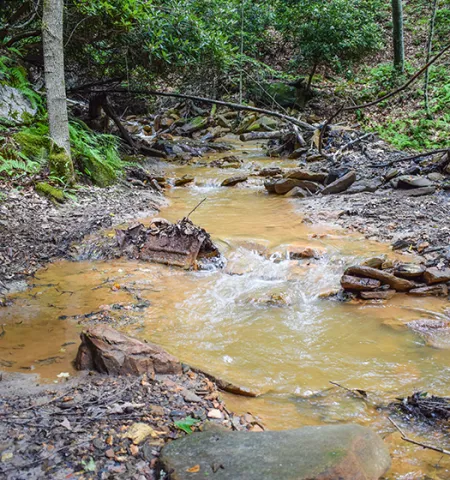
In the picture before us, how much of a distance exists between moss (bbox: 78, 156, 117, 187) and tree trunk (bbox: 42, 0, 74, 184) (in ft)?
2.03

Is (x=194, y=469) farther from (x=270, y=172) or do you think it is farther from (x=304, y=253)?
(x=270, y=172)

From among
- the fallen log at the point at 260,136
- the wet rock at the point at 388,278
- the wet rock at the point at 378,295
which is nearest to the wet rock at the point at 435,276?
the wet rock at the point at 388,278

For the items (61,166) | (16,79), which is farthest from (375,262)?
(16,79)

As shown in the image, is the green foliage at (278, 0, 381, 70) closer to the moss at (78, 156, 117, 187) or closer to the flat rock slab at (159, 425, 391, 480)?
the moss at (78, 156, 117, 187)

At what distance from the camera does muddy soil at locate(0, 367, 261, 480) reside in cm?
202

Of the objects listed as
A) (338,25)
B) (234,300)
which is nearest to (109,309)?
(234,300)

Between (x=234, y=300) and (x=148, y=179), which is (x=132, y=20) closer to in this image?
(x=148, y=179)

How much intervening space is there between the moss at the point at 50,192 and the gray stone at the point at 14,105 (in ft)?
7.19

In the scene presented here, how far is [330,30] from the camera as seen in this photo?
15805mm

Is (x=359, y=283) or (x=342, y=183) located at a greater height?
(x=342, y=183)

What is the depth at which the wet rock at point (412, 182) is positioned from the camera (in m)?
8.16

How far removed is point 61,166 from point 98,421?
20.1 ft

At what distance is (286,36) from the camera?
709 inches

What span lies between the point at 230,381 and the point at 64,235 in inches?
153
